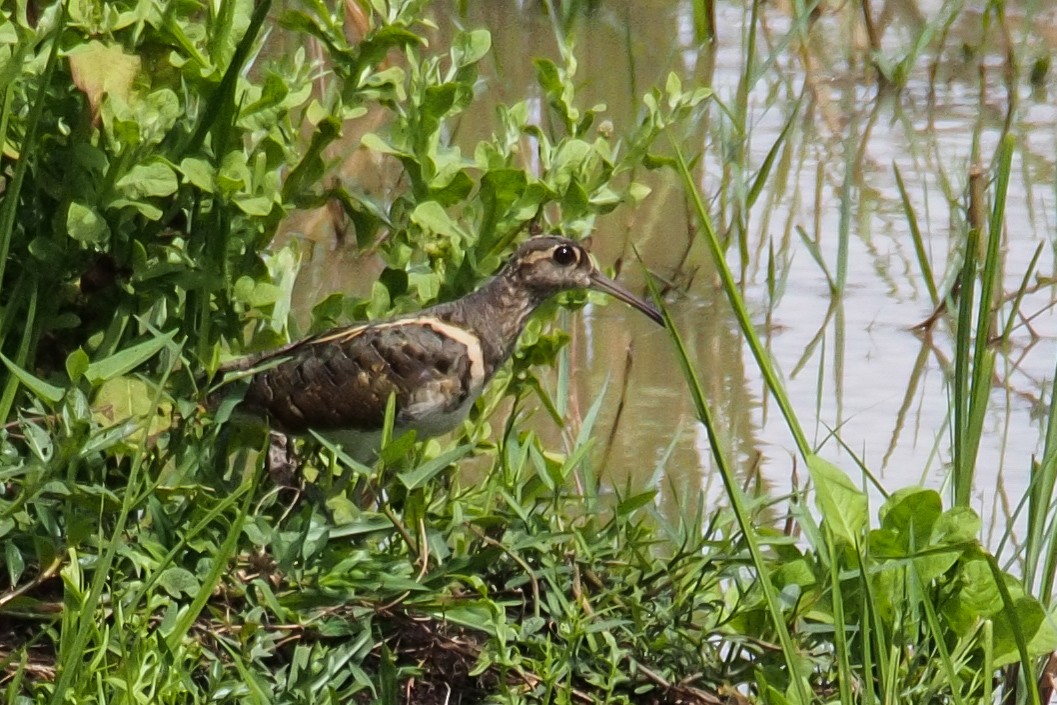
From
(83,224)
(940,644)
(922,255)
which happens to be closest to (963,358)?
(940,644)

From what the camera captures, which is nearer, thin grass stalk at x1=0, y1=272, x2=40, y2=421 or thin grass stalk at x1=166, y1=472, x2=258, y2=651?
thin grass stalk at x1=166, y1=472, x2=258, y2=651

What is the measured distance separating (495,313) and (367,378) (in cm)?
30

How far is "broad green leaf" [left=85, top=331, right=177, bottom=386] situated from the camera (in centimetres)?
269

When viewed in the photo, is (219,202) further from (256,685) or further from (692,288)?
(692,288)

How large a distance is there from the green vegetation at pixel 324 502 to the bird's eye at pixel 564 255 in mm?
98

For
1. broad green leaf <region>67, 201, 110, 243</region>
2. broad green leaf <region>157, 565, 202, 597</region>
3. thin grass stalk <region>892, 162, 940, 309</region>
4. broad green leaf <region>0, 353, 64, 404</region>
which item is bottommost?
broad green leaf <region>157, 565, 202, 597</region>

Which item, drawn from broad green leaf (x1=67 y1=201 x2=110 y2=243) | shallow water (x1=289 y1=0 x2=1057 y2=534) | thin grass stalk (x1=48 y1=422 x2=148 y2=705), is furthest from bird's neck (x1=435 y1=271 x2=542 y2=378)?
thin grass stalk (x1=48 y1=422 x2=148 y2=705)

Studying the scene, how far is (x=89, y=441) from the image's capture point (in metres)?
2.68

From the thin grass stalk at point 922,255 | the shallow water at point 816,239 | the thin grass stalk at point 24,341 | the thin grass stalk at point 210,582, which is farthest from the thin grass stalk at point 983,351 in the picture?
the thin grass stalk at point 922,255

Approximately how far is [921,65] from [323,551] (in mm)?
4516

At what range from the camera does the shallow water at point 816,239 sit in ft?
13.6

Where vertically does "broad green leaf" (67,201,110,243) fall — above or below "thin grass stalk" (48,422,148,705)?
above

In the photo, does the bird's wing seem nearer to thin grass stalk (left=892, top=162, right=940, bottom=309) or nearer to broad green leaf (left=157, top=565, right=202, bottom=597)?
broad green leaf (left=157, top=565, right=202, bottom=597)

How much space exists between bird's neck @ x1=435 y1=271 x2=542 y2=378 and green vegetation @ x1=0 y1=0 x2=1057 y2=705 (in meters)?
0.08
